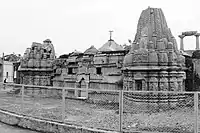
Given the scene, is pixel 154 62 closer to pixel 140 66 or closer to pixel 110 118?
pixel 140 66

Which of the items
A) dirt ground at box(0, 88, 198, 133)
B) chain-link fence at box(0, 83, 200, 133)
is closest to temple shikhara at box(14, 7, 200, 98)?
chain-link fence at box(0, 83, 200, 133)

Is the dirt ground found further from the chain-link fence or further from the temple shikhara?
the temple shikhara

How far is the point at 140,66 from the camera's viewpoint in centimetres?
1136

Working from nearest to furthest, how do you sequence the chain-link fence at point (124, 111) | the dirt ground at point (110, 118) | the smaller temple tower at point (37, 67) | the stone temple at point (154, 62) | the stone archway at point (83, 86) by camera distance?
the chain-link fence at point (124, 111) < the dirt ground at point (110, 118) < the stone temple at point (154, 62) < the stone archway at point (83, 86) < the smaller temple tower at point (37, 67)

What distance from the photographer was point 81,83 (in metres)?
16.4

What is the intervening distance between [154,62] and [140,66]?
77cm

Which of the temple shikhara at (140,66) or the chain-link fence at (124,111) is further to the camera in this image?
the temple shikhara at (140,66)

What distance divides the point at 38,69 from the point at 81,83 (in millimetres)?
5009

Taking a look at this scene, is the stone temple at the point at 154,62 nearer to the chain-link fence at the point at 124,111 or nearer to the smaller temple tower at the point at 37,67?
the chain-link fence at the point at 124,111

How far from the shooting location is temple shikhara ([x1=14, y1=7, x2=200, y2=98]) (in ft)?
37.0

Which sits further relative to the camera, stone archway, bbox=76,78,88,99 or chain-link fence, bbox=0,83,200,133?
stone archway, bbox=76,78,88,99

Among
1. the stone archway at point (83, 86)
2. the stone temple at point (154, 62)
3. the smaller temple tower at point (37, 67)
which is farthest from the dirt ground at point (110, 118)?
the smaller temple tower at point (37, 67)

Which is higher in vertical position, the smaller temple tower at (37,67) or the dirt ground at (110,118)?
the smaller temple tower at (37,67)

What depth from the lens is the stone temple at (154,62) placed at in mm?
11227
